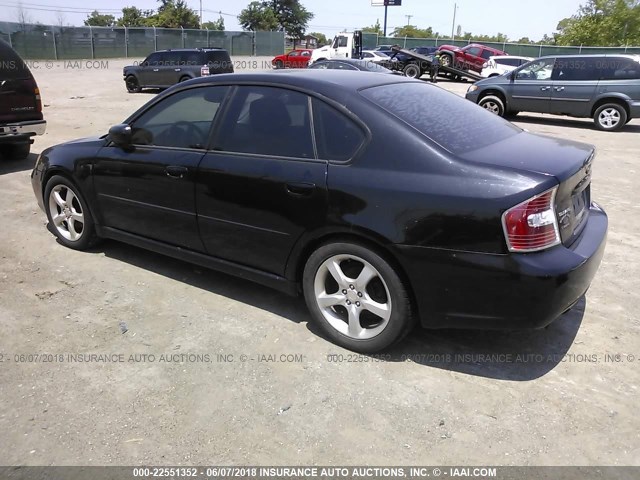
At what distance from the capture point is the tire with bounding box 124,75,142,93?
2088cm

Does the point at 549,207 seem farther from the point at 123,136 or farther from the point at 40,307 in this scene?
the point at 40,307

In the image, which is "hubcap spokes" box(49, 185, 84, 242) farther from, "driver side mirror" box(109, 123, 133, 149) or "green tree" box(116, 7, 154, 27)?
"green tree" box(116, 7, 154, 27)

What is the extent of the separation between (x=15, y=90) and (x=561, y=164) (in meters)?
7.81

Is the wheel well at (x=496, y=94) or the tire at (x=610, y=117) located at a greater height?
the wheel well at (x=496, y=94)

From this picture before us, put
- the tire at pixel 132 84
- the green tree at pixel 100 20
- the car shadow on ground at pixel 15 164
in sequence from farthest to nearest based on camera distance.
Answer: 1. the green tree at pixel 100 20
2. the tire at pixel 132 84
3. the car shadow on ground at pixel 15 164

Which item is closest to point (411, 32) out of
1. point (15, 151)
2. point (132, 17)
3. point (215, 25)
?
point (215, 25)

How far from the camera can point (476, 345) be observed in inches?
135

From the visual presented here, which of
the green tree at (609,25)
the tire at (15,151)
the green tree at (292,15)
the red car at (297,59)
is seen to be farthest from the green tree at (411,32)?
the tire at (15,151)

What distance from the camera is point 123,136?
13.8 feet

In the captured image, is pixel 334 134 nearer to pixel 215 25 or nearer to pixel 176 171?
pixel 176 171

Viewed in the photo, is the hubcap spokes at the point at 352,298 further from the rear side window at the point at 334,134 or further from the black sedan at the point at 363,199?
the rear side window at the point at 334,134

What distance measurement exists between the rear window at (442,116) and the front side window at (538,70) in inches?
427

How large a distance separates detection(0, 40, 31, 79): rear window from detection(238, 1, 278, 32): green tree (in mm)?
82939

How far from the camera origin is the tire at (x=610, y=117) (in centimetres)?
1270
